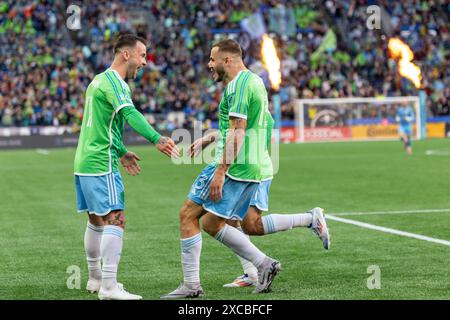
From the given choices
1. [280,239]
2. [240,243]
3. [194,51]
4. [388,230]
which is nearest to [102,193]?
[240,243]

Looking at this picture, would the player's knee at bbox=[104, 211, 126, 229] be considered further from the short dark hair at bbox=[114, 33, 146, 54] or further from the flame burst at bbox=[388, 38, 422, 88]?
the flame burst at bbox=[388, 38, 422, 88]

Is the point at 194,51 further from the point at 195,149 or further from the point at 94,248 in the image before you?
the point at 94,248

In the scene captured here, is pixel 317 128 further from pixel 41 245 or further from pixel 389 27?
pixel 41 245

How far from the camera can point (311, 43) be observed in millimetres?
49375

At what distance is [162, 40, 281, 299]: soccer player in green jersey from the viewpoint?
805 centimetres

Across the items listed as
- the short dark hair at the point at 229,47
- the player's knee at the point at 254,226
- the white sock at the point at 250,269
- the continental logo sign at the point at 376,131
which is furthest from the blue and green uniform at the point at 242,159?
the continental logo sign at the point at 376,131

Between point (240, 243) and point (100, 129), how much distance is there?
5.15 feet

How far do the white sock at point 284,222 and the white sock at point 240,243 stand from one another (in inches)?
27.2

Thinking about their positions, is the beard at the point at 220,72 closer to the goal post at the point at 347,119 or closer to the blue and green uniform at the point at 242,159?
the blue and green uniform at the point at 242,159
